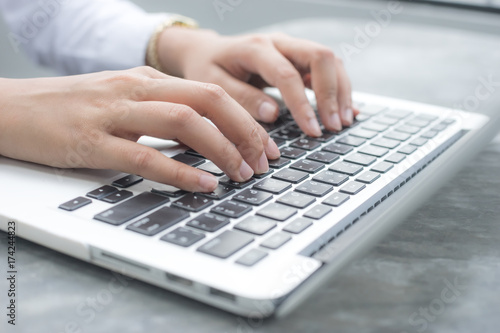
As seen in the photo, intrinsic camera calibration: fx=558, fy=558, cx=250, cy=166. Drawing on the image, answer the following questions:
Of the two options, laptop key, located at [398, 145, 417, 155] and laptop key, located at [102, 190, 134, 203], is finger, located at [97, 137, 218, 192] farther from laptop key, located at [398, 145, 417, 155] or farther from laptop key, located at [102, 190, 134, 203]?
laptop key, located at [398, 145, 417, 155]

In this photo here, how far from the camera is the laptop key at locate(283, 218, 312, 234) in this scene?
439 millimetres

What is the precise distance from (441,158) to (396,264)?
202mm

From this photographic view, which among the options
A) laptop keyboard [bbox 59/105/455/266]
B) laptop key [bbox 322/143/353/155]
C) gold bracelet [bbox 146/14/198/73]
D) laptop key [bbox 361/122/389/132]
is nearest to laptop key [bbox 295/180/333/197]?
laptop keyboard [bbox 59/105/455/266]

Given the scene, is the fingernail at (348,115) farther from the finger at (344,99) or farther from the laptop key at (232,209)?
the laptop key at (232,209)

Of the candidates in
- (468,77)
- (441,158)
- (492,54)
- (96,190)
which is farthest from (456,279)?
(492,54)

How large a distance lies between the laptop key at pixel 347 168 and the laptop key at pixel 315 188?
0.15 ft

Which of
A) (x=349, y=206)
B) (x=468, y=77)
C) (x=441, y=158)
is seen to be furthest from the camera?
(x=468, y=77)

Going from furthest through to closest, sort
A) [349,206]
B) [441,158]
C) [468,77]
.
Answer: [468,77] → [441,158] → [349,206]

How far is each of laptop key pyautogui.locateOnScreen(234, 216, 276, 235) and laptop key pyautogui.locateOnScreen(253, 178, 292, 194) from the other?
0.06 m

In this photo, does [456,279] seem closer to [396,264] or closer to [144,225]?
[396,264]

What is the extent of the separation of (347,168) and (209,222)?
193mm

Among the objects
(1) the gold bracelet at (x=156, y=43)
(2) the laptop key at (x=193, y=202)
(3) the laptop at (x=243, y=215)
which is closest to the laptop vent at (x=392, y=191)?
(3) the laptop at (x=243, y=215)

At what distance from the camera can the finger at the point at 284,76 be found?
0.71 metres

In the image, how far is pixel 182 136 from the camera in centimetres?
54
